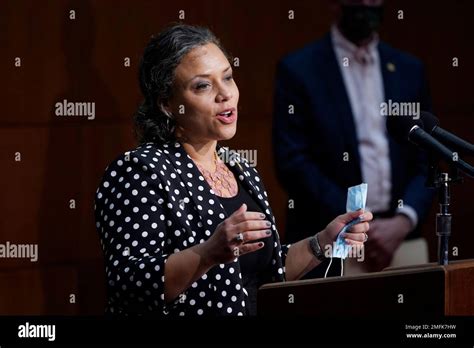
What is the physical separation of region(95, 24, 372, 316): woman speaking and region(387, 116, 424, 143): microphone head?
0.24 meters

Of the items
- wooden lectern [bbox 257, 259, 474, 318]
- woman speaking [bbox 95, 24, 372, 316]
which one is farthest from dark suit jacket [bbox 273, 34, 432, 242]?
wooden lectern [bbox 257, 259, 474, 318]

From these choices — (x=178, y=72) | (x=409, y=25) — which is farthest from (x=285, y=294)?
Result: (x=409, y=25)

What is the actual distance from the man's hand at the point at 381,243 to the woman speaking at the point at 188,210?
3.54 ft

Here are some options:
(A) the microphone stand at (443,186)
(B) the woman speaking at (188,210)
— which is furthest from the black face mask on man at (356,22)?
(A) the microphone stand at (443,186)

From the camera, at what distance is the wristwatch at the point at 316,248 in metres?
2.89

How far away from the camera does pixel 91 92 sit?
3.96m

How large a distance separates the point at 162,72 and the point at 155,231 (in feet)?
1.64

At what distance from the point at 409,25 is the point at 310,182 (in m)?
0.79

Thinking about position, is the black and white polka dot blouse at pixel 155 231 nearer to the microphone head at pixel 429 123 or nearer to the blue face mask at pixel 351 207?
the blue face mask at pixel 351 207

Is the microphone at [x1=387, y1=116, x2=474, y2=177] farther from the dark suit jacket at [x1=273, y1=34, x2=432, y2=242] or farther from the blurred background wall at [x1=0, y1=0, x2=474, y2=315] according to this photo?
the blurred background wall at [x1=0, y1=0, x2=474, y2=315]

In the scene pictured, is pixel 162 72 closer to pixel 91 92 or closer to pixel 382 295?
pixel 382 295

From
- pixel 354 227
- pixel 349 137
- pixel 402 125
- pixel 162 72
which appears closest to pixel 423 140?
pixel 402 125

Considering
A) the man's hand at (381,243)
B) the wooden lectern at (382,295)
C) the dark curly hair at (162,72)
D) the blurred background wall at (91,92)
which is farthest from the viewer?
the man's hand at (381,243)

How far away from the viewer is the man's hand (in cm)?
402
